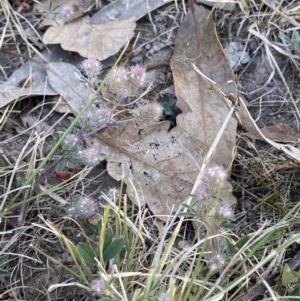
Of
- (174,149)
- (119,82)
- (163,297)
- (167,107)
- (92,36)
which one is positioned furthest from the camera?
(92,36)

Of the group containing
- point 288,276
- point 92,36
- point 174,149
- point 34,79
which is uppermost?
point 92,36

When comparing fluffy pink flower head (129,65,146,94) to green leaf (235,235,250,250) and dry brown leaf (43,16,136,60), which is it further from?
green leaf (235,235,250,250)

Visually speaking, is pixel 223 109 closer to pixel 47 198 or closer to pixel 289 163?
pixel 289 163

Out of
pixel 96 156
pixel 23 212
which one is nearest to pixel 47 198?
pixel 23 212

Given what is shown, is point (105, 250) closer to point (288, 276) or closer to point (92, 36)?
point (288, 276)

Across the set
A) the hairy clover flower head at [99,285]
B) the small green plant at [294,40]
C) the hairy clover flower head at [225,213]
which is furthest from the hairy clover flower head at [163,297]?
the small green plant at [294,40]

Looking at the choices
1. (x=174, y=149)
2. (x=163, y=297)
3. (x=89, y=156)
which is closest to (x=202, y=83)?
(x=174, y=149)

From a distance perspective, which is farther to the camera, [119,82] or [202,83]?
[202,83]
